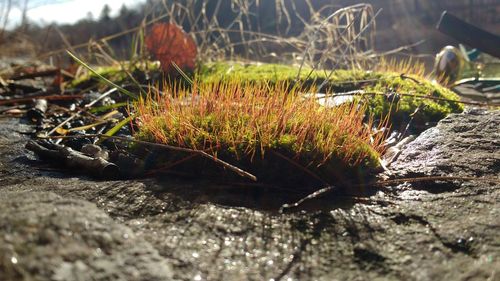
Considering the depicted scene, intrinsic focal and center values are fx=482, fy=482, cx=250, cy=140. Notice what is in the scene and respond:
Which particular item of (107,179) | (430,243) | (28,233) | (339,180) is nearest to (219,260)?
(28,233)

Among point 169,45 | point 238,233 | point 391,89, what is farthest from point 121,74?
point 238,233

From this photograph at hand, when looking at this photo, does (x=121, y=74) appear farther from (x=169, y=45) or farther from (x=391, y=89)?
(x=391, y=89)

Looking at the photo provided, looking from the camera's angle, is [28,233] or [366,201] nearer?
[28,233]

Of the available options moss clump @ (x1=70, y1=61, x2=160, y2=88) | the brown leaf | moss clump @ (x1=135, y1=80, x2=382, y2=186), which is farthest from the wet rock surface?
moss clump @ (x1=70, y1=61, x2=160, y2=88)

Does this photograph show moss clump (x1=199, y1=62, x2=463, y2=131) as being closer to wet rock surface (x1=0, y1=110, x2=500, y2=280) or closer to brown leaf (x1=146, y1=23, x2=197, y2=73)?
brown leaf (x1=146, y1=23, x2=197, y2=73)

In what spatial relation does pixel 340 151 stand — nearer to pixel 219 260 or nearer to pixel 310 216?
pixel 310 216
